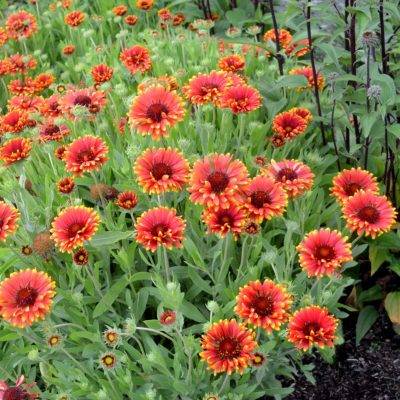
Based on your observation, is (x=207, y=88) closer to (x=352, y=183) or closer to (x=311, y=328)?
(x=352, y=183)

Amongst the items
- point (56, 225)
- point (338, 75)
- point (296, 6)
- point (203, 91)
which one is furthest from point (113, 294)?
point (296, 6)

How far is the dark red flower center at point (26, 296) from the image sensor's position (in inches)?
55.3

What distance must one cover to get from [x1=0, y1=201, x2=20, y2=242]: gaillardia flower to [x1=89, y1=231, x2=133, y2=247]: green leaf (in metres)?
0.24

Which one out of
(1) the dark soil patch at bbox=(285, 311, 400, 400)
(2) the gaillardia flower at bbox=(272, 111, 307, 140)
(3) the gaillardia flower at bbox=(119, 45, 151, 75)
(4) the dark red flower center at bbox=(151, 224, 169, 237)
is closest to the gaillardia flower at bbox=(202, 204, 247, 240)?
(4) the dark red flower center at bbox=(151, 224, 169, 237)

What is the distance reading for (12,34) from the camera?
11.2 ft

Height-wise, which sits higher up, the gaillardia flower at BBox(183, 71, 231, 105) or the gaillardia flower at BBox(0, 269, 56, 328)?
the gaillardia flower at BBox(183, 71, 231, 105)

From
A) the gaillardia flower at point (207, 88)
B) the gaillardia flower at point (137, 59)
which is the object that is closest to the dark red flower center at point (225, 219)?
the gaillardia flower at point (207, 88)

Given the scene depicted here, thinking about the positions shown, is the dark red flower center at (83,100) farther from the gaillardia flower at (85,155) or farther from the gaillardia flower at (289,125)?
the gaillardia flower at (289,125)

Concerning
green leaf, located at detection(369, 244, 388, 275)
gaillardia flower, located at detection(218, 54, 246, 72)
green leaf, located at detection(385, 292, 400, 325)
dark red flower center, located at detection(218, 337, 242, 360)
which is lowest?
green leaf, located at detection(385, 292, 400, 325)

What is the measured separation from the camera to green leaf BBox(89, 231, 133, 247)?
1686mm

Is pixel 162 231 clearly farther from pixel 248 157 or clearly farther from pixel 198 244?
pixel 248 157

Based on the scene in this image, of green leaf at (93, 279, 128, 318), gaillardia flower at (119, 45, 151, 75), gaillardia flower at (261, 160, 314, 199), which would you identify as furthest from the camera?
gaillardia flower at (119, 45, 151, 75)

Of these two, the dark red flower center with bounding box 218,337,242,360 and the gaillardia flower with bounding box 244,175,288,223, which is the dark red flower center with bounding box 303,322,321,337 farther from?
the gaillardia flower with bounding box 244,175,288,223

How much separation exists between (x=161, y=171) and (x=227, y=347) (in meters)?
0.49
